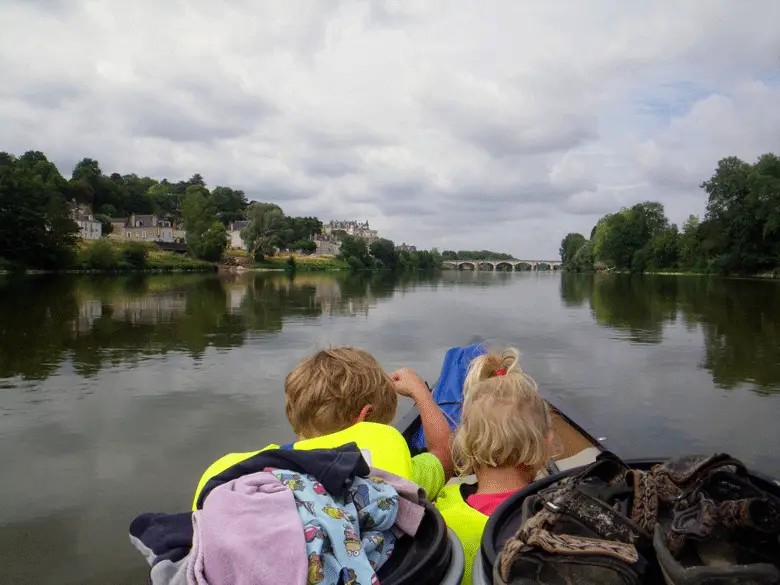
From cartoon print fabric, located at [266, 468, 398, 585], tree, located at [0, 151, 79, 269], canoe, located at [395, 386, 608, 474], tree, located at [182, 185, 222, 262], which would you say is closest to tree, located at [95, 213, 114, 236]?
tree, located at [182, 185, 222, 262]

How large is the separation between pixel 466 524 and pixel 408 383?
111 centimetres

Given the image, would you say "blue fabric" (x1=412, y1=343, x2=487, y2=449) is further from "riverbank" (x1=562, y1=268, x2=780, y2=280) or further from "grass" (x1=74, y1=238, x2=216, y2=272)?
"riverbank" (x1=562, y1=268, x2=780, y2=280)

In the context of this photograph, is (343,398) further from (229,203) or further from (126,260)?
(229,203)

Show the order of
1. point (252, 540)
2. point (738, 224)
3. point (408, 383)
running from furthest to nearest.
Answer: point (738, 224), point (408, 383), point (252, 540)

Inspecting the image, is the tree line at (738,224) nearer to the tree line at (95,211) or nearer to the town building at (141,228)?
the tree line at (95,211)

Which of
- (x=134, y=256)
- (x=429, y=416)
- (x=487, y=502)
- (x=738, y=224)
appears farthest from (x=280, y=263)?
(x=487, y=502)

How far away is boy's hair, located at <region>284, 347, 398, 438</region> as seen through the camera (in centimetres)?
253

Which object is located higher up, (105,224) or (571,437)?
(105,224)

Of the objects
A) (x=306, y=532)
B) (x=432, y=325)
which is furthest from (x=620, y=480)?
(x=432, y=325)

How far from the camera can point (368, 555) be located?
1.70m

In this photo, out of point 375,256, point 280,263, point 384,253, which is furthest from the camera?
point 384,253

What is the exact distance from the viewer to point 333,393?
252 centimetres

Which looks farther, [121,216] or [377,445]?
[121,216]

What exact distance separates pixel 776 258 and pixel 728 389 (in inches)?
2257
